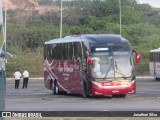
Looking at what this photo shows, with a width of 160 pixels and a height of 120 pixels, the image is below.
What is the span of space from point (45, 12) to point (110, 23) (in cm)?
1265

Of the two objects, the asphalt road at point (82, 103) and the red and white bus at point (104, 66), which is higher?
the red and white bus at point (104, 66)

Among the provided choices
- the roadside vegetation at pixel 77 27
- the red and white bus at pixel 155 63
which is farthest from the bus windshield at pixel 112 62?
the roadside vegetation at pixel 77 27

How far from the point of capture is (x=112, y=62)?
29.5 m

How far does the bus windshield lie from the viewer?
2939 cm

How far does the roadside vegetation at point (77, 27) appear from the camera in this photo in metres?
72.6

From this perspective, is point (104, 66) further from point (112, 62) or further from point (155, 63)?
point (155, 63)

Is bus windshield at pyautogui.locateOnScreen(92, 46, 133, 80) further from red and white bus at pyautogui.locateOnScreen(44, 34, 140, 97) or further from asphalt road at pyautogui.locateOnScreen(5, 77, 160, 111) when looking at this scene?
asphalt road at pyautogui.locateOnScreen(5, 77, 160, 111)

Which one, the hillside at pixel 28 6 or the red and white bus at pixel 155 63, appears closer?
the red and white bus at pixel 155 63

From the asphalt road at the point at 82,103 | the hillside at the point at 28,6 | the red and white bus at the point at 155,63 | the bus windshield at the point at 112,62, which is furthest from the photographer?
Result: the hillside at the point at 28,6

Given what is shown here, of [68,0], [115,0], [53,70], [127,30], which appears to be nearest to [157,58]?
[53,70]

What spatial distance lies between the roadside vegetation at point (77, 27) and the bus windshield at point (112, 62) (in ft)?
133

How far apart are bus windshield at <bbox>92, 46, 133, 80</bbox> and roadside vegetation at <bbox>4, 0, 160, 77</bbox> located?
4046cm

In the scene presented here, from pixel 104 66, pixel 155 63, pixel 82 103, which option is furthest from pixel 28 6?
pixel 82 103

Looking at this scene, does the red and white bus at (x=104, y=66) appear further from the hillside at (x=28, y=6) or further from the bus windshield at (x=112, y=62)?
the hillside at (x=28, y=6)
